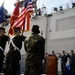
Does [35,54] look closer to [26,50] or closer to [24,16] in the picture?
[26,50]

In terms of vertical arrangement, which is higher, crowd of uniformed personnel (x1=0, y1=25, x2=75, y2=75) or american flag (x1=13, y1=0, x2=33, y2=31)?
american flag (x1=13, y1=0, x2=33, y2=31)

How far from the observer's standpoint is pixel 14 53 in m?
6.57

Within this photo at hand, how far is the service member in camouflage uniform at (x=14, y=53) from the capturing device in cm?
657

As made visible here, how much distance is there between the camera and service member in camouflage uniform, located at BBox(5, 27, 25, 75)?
6.57 meters

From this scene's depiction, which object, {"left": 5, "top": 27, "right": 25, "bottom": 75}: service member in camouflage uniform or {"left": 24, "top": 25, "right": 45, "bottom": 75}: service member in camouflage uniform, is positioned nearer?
{"left": 24, "top": 25, "right": 45, "bottom": 75}: service member in camouflage uniform

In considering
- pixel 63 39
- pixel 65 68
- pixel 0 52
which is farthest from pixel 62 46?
pixel 0 52

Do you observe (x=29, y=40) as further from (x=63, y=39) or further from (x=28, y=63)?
(x=63, y=39)

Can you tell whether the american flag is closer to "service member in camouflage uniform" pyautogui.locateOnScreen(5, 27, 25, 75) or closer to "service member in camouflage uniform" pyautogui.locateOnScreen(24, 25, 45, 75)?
"service member in camouflage uniform" pyautogui.locateOnScreen(5, 27, 25, 75)

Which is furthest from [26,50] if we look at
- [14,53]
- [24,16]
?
[24,16]

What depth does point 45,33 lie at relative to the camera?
79.7 feet

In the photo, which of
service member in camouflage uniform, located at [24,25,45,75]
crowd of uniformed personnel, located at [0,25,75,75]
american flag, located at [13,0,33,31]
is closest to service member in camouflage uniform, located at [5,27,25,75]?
crowd of uniformed personnel, located at [0,25,75,75]

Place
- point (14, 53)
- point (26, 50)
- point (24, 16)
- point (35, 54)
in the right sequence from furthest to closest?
point (24, 16), point (14, 53), point (26, 50), point (35, 54)

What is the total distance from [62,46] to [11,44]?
1614 cm

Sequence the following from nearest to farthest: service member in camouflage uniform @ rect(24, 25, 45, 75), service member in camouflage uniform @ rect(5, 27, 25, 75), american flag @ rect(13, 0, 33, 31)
→ service member in camouflage uniform @ rect(24, 25, 45, 75) < service member in camouflage uniform @ rect(5, 27, 25, 75) < american flag @ rect(13, 0, 33, 31)
